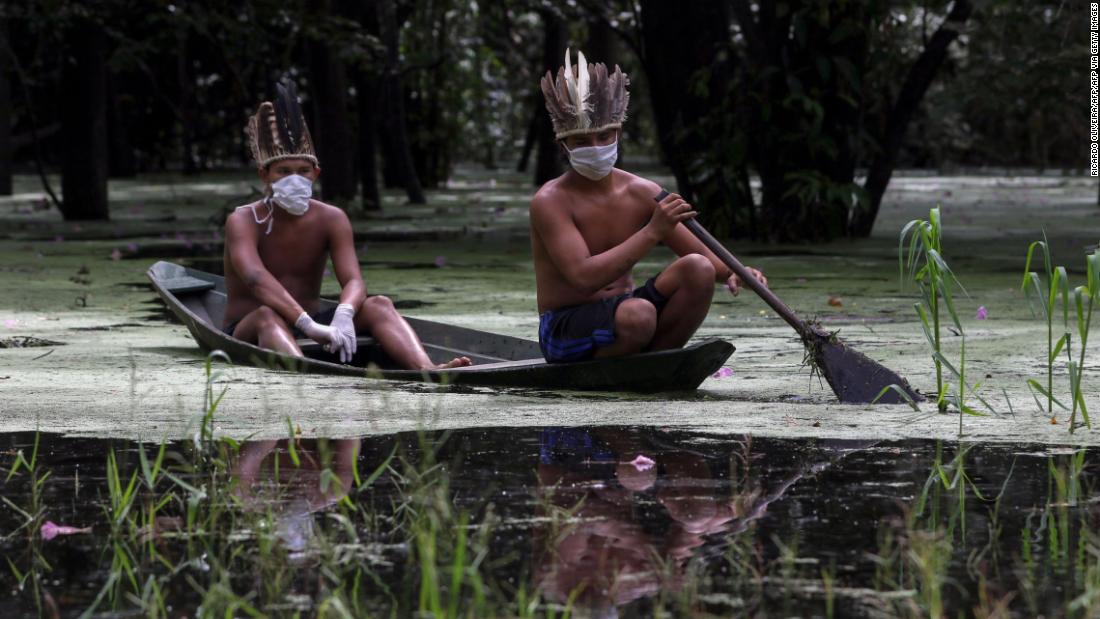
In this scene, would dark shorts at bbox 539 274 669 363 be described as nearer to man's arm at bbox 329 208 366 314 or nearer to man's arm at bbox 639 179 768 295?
man's arm at bbox 639 179 768 295

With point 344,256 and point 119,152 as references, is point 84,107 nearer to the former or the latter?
point 344,256

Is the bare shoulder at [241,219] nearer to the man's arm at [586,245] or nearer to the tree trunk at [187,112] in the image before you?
the man's arm at [586,245]

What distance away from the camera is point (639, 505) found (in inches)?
130

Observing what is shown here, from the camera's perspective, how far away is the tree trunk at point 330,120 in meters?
14.3

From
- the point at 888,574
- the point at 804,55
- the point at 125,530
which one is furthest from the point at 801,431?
the point at 804,55

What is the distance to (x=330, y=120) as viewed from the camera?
1443 cm

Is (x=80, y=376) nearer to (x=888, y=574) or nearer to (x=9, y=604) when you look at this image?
(x=9, y=604)

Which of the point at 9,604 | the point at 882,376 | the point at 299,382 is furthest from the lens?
the point at 299,382

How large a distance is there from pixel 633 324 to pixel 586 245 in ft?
0.84

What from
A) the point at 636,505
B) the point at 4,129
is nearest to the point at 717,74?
the point at 636,505

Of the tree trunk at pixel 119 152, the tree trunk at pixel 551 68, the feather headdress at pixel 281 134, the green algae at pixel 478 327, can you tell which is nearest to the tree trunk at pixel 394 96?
the tree trunk at pixel 551 68

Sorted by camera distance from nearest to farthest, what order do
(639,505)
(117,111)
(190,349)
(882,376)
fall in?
Answer: (639,505), (882,376), (190,349), (117,111)

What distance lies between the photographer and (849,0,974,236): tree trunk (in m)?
10.5

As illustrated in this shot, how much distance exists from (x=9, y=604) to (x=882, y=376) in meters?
2.54
